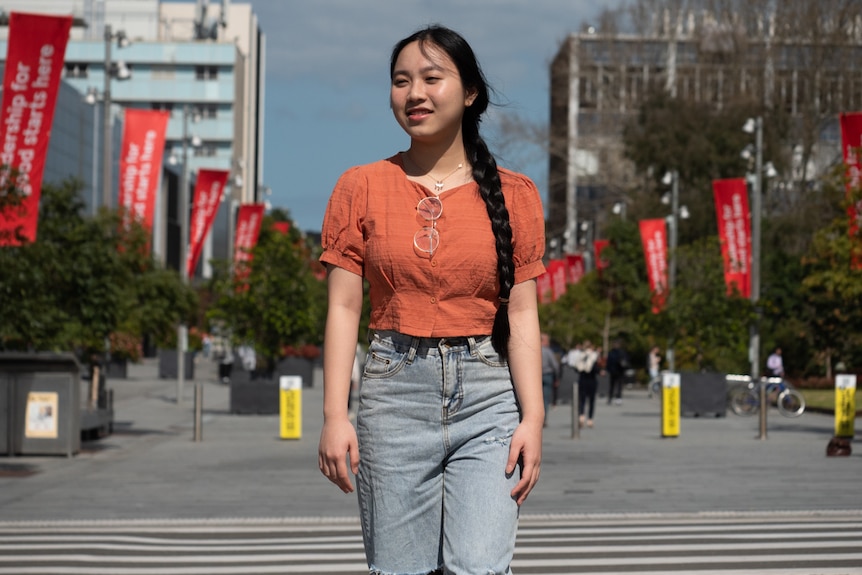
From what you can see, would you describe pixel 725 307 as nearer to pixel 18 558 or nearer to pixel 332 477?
pixel 18 558

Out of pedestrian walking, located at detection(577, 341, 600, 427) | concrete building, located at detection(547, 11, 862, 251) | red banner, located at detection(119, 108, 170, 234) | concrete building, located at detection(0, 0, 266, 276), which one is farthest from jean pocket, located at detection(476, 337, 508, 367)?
concrete building, located at detection(0, 0, 266, 276)

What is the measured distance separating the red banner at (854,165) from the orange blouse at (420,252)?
19.4 meters

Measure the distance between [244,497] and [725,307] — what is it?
23.2m

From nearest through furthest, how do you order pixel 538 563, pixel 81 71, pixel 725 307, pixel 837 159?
pixel 538 563 < pixel 725 307 < pixel 837 159 < pixel 81 71

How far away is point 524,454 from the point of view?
402cm

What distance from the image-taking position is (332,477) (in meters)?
4.08

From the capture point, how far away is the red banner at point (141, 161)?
3067 centimetres

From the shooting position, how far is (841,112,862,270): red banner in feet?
74.6

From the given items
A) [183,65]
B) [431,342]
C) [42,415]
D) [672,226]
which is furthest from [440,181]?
[183,65]

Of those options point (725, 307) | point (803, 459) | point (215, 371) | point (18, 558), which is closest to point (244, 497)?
point (18, 558)

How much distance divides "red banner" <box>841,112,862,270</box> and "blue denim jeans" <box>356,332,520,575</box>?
19629 mm

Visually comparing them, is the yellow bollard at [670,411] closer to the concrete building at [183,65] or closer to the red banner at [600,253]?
the red banner at [600,253]

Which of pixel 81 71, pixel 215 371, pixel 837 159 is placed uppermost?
pixel 81 71

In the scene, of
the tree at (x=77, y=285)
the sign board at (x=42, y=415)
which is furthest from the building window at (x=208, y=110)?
the sign board at (x=42, y=415)
